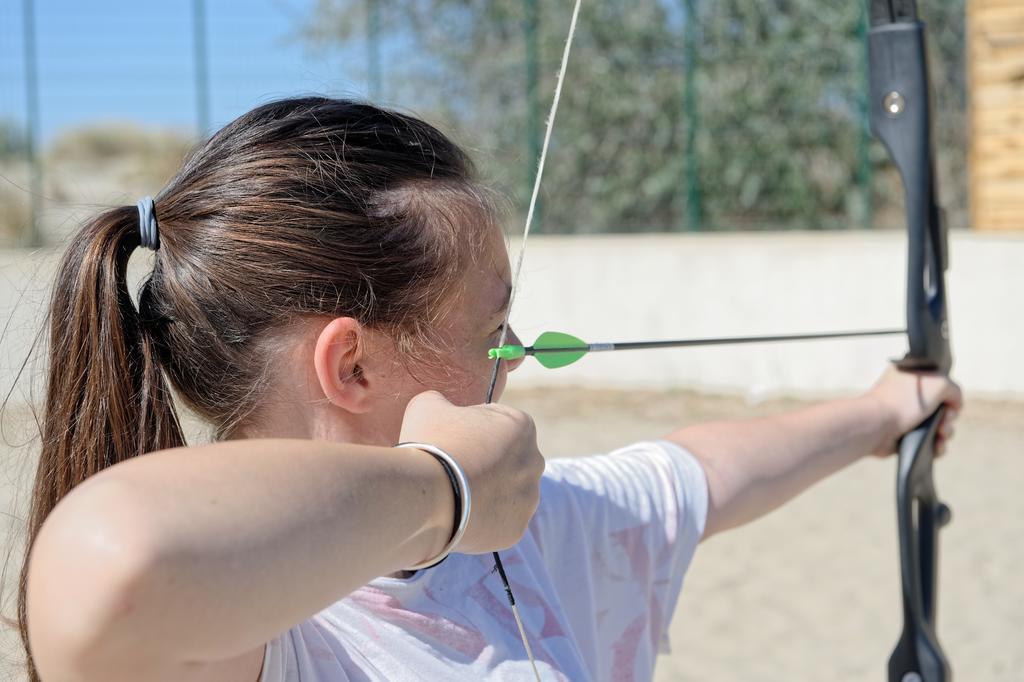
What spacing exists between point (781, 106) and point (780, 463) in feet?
20.3

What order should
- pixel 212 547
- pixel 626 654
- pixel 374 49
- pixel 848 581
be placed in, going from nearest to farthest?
1. pixel 212 547
2. pixel 626 654
3. pixel 848 581
4. pixel 374 49

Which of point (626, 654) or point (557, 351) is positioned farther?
point (626, 654)

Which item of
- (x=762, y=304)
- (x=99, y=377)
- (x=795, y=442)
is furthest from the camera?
(x=762, y=304)

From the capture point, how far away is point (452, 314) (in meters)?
0.99

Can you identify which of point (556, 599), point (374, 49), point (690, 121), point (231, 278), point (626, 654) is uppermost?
point (374, 49)

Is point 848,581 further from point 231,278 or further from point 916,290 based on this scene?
point 231,278

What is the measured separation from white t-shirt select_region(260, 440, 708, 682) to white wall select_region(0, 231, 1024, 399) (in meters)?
4.51

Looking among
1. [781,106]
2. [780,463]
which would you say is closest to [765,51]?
[781,106]

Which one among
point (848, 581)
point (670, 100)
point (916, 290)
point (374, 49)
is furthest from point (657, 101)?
point (916, 290)

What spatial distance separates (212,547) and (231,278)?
0.38m

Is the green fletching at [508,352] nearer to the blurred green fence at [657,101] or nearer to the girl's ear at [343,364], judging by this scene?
the girl's ear at [343,364]

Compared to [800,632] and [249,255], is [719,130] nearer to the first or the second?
[800,632]

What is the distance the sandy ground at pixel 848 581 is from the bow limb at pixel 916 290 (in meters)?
1.33

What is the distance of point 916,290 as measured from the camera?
164 centimetres
